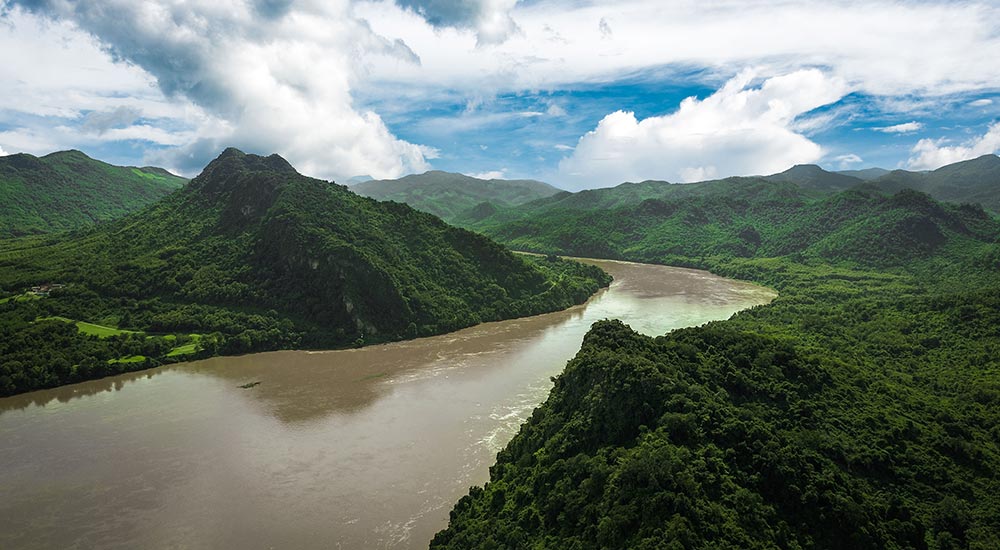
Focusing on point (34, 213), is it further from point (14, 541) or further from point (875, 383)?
point (875, 383)

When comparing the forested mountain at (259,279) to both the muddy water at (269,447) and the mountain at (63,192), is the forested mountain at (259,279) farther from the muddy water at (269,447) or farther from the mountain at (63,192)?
the mountain at (63,192)

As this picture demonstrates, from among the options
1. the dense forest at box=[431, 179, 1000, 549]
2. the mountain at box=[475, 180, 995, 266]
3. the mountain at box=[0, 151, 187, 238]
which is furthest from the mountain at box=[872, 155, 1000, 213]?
the mountain at box=[0, 151, 187, 238]

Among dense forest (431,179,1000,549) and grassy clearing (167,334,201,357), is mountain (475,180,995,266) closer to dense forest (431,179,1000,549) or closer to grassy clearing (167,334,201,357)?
dense forest (431,179,1000,549)

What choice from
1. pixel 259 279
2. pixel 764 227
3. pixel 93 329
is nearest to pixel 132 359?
pixel 93 329

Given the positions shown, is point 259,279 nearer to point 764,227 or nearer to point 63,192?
point 63,192

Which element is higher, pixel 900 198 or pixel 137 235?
pixel 137 235

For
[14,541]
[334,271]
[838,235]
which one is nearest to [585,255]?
[838,235]

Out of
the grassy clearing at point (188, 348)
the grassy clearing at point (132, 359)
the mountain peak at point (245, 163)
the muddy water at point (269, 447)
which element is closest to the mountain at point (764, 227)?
the mountain peak at point (245, 163)
